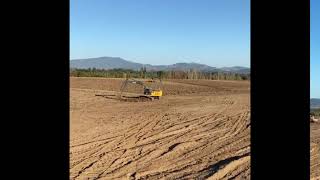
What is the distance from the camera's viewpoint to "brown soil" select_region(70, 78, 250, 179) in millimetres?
8325

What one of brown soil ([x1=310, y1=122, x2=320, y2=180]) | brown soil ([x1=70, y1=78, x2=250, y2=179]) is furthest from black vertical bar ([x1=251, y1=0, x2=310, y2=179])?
brown soil ([x1=310, y1=122, x2=320, y2=180])

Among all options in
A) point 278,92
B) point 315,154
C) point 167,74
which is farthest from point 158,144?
point 167,74

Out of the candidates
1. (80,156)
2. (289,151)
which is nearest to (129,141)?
(80,156)

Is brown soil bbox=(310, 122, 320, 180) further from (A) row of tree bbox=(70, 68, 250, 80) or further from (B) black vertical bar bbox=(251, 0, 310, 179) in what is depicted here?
(A) row of tree bbox=(70, 68, 250, 80)

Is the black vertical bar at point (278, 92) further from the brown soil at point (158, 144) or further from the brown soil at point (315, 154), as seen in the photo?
the brown soil at point (315, 154)

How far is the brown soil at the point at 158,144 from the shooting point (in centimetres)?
832

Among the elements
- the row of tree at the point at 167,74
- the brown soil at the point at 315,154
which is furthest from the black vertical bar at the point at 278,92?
the row of tree at the point at 167,74

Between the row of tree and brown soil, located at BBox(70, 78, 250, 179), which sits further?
the row of tree

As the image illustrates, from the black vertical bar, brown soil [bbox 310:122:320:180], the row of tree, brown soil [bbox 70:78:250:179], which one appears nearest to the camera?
the black vertical bar

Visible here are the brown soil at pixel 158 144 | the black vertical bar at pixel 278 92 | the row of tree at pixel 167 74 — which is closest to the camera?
the black vertical bar at pixel 278 92

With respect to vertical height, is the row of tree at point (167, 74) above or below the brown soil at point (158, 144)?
above
